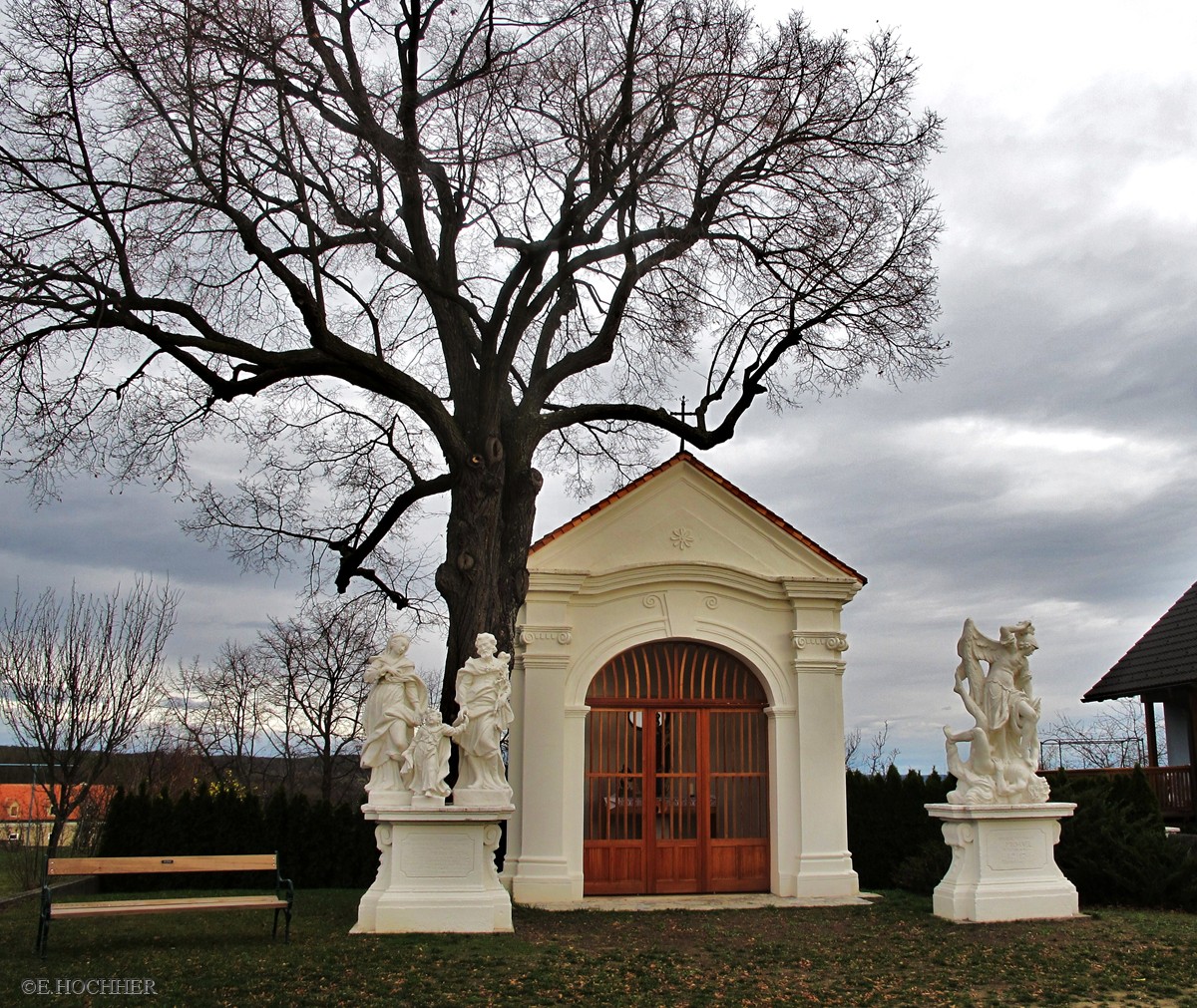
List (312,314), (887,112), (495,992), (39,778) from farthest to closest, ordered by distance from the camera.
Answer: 1. (39,778)
2. (887,112)
3. (312,314)
4. (495,992)

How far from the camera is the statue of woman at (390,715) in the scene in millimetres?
10727

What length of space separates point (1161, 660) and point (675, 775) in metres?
12.6

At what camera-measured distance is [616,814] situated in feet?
45.9

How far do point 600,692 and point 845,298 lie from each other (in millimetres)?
5951

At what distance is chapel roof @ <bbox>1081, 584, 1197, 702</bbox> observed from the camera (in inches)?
819

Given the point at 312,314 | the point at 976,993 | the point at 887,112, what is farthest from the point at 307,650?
the point at 976,993

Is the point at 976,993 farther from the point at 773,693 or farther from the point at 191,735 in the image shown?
the point at 191,735

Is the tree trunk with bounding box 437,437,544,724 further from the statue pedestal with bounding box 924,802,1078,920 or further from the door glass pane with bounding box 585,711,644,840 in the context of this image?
the statue pedestal with bounding box 924,802,1078,920

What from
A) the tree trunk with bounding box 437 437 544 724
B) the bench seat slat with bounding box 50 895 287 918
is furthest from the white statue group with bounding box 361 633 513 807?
the bench seat slat with bounding box 50 895 287 918

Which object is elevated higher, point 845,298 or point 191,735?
point 845,298

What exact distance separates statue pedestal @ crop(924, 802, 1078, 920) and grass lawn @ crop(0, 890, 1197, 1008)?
33 centimetres

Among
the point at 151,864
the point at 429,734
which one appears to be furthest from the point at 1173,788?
the point at 151,864

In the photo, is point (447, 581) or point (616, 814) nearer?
point (447, 581)

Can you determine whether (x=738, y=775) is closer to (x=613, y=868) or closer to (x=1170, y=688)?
(x=613, y=868)
